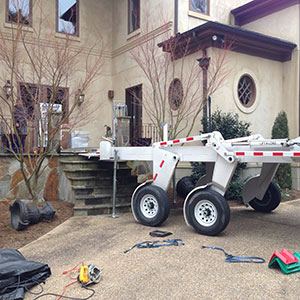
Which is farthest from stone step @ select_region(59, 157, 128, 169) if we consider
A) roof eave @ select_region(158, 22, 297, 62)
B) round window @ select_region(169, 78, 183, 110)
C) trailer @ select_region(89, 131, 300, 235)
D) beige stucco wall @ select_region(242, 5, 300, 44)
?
beige stucco wall @ select_region(242, 5, 300, 44)

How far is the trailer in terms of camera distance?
210 inches

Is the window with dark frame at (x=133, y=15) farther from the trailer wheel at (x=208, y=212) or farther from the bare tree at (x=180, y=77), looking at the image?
the trailer wheel at (x=208, y=212)

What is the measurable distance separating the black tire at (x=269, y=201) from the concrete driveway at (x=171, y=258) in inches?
20.1

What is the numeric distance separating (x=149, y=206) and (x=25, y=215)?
2215 millimetres

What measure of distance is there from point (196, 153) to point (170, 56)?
230 inches

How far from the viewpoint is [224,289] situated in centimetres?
356

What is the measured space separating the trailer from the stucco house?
3568 mm

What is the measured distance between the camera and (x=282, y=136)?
36.4 ft

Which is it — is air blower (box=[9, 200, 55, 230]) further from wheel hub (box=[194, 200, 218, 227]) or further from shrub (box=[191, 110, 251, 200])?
shrub (box=[191, 110, 251, 200])

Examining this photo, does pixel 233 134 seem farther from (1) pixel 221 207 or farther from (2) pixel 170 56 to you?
(1) pixel 221 207

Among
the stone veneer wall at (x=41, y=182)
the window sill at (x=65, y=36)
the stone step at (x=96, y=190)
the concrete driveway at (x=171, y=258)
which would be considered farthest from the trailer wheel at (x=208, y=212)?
the window sill at (x=65, y=36)

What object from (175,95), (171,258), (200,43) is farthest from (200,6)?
(171,258)

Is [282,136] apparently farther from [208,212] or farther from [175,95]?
[208,212]

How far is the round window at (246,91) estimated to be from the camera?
11.0 meters
